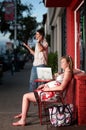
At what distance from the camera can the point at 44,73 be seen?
9.60 meters

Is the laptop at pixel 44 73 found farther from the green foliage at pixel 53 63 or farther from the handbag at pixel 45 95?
the green foliage at pixel 53 63

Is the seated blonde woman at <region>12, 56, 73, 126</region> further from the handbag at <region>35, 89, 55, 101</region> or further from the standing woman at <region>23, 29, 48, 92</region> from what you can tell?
the standing woman at <region>23, 29, 48, 92</region>

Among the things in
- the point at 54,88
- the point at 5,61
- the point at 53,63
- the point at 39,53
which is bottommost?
the point at 5,61

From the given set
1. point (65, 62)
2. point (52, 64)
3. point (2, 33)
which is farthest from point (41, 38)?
point (2, 33)

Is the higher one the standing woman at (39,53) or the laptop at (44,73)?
the standing woman at (39,53)

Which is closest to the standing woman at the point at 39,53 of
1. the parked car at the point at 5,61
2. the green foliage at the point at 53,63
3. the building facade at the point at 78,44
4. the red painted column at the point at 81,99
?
the building facade at the point at 78,44

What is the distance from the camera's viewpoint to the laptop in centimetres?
955

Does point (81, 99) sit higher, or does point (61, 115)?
point (81, 99)

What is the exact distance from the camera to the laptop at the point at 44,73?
955cm

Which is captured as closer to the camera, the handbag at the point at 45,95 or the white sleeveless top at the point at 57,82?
the handbag at the point at 45,95

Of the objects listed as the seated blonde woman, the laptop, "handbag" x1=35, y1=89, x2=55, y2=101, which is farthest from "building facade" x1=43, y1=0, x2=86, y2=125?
the laptop

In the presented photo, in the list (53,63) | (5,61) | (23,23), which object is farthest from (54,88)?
(23,23)

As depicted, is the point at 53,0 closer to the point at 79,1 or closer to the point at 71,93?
the point at 79,1

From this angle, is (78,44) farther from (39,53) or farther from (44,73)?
(44,73)
